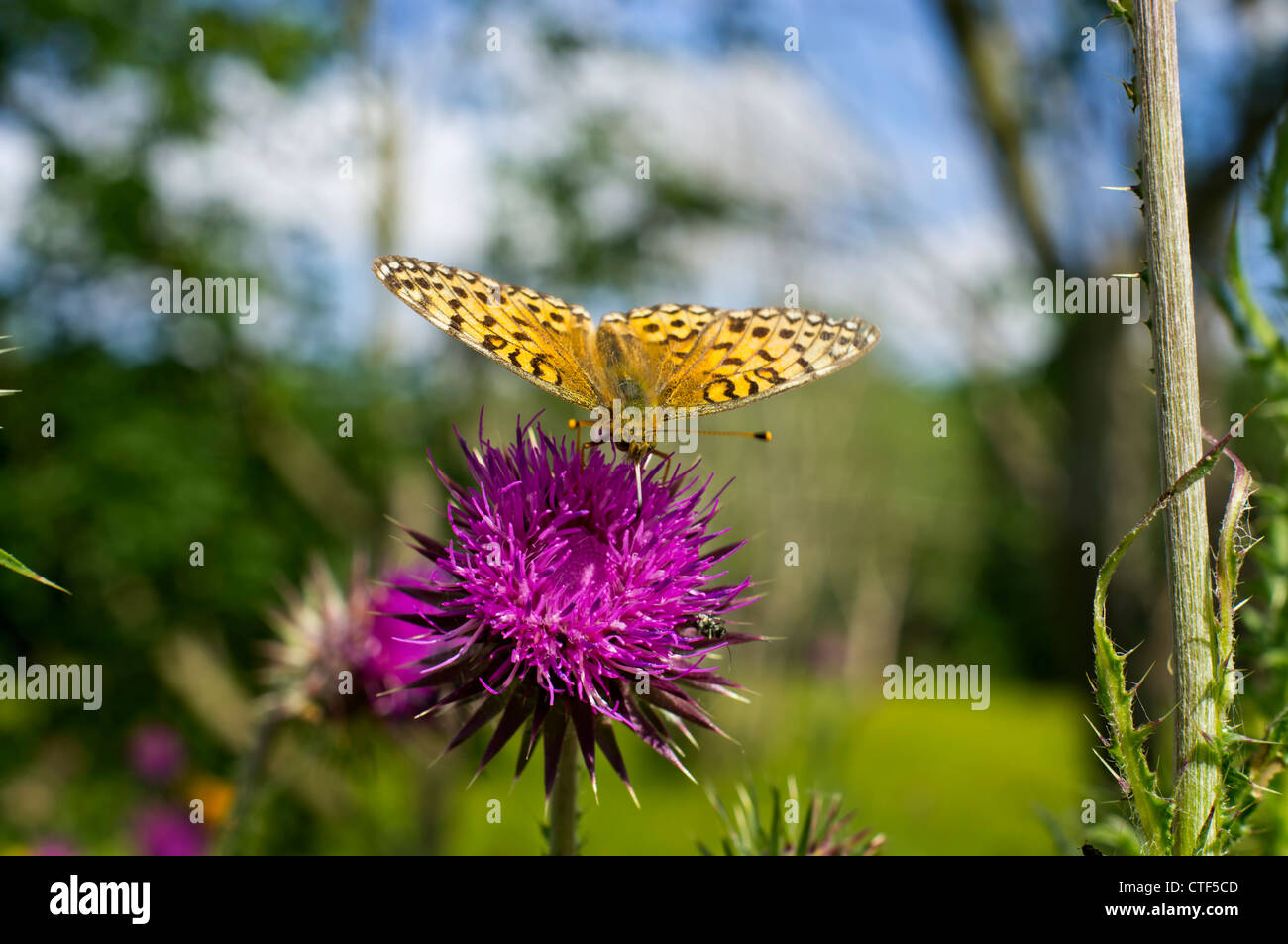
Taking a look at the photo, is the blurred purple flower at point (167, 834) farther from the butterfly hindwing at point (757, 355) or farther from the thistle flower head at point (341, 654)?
the butterfly hindwing at point (757, 355)

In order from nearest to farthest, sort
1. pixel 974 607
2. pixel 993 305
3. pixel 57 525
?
pixel 57 525 → pixel 993 305 → pixel 974 607

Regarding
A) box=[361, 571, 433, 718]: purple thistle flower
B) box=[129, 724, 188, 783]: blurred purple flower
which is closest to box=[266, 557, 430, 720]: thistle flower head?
box=[361, 571, 433, 718]: purple thistle flower

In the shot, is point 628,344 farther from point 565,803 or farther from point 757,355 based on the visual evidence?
point 565,803

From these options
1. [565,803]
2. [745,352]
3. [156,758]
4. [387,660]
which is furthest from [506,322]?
[156,758]

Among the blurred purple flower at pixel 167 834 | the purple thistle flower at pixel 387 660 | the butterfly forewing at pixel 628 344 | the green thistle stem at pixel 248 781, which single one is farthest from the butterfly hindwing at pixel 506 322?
the blurred purple flower at pixel 167 834

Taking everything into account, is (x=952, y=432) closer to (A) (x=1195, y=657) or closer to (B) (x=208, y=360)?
(B) (x=208, y=360)
